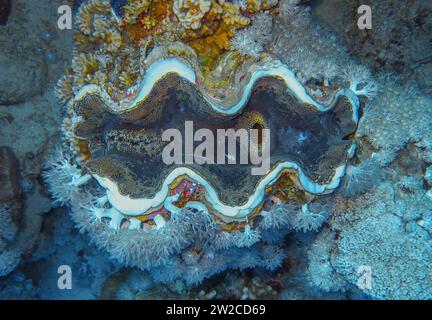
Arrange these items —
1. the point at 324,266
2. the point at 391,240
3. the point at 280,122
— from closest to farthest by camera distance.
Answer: the point at 391,240
the point at 280,122
the point at 324,266

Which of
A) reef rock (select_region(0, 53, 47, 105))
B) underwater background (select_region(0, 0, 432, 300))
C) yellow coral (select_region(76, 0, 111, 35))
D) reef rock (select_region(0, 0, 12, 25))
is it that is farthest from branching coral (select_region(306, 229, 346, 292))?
reef rock (select_region(0, 0, 12, 25))

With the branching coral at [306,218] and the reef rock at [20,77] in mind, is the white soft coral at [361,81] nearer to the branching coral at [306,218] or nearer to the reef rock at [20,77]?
the branching coral at [306,218]

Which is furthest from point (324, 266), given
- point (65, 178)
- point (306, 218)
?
point (65, 178)

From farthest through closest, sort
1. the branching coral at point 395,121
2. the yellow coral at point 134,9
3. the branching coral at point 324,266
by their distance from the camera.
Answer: the branching coral at point 324,266
the branching coral at point 395,121
the yellow coral at point 134,9

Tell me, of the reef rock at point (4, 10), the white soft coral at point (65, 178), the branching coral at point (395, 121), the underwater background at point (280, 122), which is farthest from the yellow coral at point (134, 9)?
the branching coral at point (395, 121)

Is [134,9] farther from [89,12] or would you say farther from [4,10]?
[4,10]

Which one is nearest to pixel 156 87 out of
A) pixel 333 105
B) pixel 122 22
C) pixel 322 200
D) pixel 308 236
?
pixel 122 22

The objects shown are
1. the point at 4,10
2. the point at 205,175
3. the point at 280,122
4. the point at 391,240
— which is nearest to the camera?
the point at 205,175

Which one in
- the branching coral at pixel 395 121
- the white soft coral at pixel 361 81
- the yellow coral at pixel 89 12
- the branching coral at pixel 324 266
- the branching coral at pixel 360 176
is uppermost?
the yellow coral at pixel 89 12

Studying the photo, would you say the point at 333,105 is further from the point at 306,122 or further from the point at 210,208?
the point at 210,208
